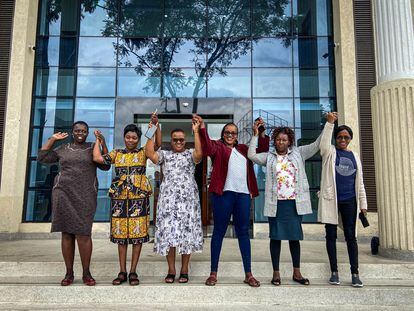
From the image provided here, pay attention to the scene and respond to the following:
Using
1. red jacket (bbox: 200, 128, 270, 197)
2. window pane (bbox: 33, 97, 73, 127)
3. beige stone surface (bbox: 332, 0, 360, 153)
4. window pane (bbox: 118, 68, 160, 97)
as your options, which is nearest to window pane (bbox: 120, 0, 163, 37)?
window pane (bbox: 118, 68, 160, 97)

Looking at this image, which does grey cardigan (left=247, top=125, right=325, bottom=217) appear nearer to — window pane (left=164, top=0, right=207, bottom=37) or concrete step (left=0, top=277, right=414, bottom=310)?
concrete step (left=0, top=277, right=414, bottom=310)

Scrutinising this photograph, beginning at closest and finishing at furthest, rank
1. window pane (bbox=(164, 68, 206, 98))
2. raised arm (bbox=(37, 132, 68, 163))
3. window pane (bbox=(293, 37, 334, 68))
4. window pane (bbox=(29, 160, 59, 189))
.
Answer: raised arm (bbox=(37, 132, 68, 163)), window pane (bbox=(29, 160, 59, 189)), window pane (bbox=(293, 37, 334, 68)), window pane (bbox=(164, 68, 206, 98))

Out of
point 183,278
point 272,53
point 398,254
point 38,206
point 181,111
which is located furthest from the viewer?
point 272,53

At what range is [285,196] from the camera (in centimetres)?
424

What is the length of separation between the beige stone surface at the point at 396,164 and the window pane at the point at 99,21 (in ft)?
22.3

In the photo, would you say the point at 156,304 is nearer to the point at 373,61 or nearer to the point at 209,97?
the point at 209,97

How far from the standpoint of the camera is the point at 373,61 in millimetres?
8516

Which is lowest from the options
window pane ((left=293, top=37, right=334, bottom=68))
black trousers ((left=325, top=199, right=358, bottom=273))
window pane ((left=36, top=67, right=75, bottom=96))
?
black trousers ((left=325, top=199, right=358, bottom=273))

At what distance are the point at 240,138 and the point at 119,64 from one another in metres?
3.57

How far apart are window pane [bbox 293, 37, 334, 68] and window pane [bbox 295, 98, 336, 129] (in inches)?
35.9

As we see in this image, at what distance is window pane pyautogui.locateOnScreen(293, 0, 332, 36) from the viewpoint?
938cm

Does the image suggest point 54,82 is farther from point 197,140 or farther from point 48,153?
point 197,140

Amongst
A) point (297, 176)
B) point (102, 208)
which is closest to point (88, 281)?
point (297, 176)

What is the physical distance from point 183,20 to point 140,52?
54.3 inches
